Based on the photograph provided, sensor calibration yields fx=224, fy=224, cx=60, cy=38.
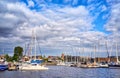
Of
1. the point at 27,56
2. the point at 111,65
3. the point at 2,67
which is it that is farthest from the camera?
the point at 111,65

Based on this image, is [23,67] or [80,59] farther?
[80,59]

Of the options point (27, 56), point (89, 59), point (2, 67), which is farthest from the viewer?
point (89, 59)

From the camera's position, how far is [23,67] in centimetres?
10756

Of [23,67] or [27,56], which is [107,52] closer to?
[27,56]

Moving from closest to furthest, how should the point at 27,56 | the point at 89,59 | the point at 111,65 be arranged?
the point at 27,56 → the point at 111,65 → the point at 89,59

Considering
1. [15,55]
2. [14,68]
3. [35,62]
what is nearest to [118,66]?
[35,62]

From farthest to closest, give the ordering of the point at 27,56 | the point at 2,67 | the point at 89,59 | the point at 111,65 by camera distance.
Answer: the point at 89,59 → the point at 111,65 → the point at 27,56 → the point at 2,67

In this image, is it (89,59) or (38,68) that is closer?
(38,68)

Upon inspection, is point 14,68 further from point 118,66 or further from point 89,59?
point 89,59

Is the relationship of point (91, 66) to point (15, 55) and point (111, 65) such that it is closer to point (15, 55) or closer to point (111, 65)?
point (111, 65)

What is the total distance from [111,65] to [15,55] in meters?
88.4

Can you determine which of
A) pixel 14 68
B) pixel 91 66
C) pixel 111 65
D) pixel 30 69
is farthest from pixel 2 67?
pixel 111 65

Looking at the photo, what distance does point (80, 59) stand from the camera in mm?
194250

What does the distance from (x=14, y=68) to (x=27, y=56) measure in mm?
25383
